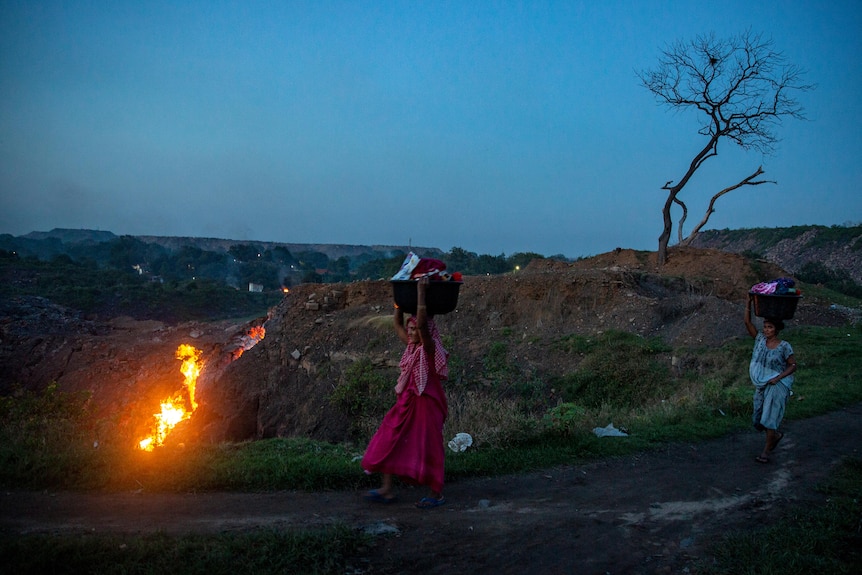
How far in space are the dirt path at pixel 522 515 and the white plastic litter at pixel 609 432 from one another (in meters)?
0.91

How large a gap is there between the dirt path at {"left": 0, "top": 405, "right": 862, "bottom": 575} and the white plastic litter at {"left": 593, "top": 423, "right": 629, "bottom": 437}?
0.91 metres

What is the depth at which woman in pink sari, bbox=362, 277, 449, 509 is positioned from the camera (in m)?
4.35

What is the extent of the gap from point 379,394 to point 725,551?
844 centimetres

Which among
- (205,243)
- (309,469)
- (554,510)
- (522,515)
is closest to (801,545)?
(554,510)

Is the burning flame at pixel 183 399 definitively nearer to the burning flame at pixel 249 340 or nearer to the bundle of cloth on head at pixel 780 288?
the burning flame at pixel 249 340

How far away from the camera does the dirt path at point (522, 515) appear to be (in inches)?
144

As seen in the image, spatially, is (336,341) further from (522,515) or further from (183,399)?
(522,515)

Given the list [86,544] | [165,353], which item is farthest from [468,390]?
[165,353]

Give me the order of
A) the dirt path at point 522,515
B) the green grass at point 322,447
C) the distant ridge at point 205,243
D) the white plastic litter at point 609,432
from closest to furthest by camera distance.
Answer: the dirt path at point 522,515, the green grass at point 322,447, the white plastic litter at point 609,432, the distant ridge at point 205,243

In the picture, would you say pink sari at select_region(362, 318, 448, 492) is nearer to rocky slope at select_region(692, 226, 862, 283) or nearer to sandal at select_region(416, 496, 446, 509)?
sandal at select_region(416, 496, 446, 509)

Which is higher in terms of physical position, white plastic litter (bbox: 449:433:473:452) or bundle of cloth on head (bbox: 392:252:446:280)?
bundle of cloth on head (bbox: 392:252:446:280)

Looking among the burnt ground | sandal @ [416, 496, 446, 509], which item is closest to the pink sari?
sandal @ [416, 496, 446, 509]

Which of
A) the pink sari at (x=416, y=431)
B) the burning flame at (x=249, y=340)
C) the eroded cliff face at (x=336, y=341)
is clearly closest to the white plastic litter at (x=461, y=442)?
the pink sari at (x=416, y=431)

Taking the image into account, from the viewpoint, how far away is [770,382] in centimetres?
572
